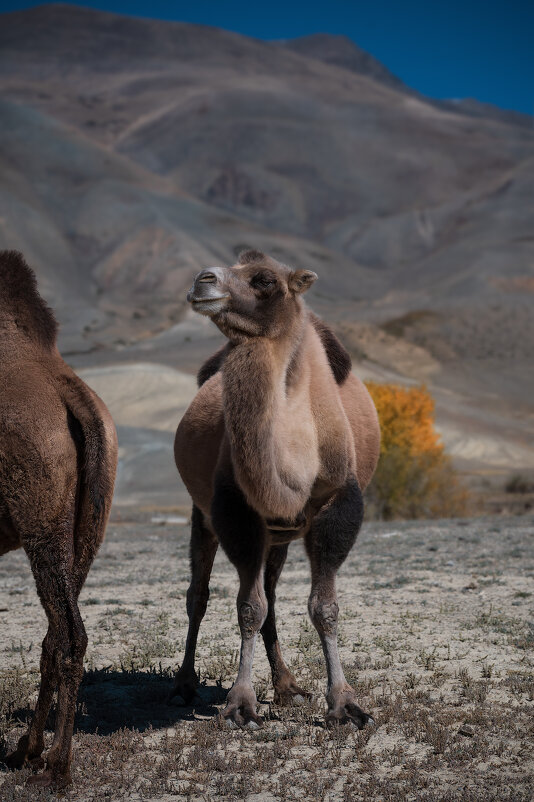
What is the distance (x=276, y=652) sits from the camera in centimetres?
648

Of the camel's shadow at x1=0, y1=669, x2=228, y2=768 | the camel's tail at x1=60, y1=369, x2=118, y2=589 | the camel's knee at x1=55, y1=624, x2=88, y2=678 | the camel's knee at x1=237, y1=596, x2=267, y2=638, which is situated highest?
the camel's tail at x1=60, y1=369, x2=118, y2=589

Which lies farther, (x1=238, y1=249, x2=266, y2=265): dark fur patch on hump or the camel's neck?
(x1=238, y1=249, x2=266, y2=265): dark fur patch on hump

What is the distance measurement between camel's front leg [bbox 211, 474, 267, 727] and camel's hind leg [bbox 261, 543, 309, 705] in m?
0.49

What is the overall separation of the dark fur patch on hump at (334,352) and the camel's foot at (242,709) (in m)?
2.25

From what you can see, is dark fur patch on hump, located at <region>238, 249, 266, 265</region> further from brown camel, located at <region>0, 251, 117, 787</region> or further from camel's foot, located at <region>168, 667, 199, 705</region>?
camel's foot, located at <region>168, 667, 199, 705</region>

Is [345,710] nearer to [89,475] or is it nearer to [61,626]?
[61,626]

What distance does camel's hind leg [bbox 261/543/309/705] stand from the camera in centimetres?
627

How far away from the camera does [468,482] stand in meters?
41.6

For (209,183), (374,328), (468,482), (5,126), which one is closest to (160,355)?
(374,328)

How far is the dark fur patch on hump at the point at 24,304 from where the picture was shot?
215 inches

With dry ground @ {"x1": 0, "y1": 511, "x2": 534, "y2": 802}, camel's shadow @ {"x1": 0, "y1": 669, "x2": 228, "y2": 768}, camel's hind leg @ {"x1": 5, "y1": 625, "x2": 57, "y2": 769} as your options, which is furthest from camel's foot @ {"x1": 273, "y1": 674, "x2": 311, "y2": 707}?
camel's hind leg @ {"x1": 5, "y1": 625, "x2": 57, "y2": 769}

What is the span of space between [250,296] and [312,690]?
9.22ft

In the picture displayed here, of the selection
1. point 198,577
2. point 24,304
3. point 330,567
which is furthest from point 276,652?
point 24,304

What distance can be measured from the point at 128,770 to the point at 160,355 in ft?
213
